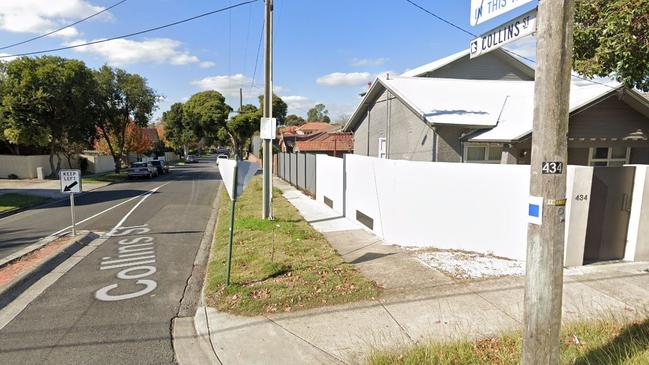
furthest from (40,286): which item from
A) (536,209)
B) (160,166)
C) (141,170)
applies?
(160,166)

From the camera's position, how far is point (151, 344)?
14.4ft

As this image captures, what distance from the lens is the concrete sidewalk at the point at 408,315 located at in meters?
4.16

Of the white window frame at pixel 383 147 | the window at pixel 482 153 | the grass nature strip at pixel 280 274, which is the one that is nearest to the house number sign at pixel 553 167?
the grass nature strip at pixel 280 274

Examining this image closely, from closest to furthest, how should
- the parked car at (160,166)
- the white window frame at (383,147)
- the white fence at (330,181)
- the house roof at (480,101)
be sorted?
the house roof at (480,101)
the white fence at (330,181)
the white window frame at (383,147)
the parked car at (160,166)

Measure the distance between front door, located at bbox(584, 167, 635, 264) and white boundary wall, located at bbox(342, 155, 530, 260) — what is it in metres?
1.13

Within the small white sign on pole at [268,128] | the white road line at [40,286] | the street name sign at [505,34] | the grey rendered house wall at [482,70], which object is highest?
the grey rendered house wall at [482,70]

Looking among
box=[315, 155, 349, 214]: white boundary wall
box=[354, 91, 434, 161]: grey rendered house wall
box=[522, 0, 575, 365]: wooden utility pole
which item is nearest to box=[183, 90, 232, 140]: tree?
box=[354, 91, 434, 161]: grey rendered house wall

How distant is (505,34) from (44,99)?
28246 millimetres

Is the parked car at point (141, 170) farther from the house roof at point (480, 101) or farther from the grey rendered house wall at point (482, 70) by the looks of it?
the grey rendered house wall at point (482, 70)

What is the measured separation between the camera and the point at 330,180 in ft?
44.4

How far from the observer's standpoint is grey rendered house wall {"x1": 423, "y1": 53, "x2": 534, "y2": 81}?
59.5ft

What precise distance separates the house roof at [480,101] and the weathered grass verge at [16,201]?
580 inches

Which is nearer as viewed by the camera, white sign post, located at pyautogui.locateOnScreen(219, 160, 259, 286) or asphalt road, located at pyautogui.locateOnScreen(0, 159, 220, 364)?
asphalt road, located at pyautogui.locateOnScreen(0, 159, 220, 364)

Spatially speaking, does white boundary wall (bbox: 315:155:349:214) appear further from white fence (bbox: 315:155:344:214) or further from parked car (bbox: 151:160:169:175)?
parked car (bbox: 151:160:169:175)
